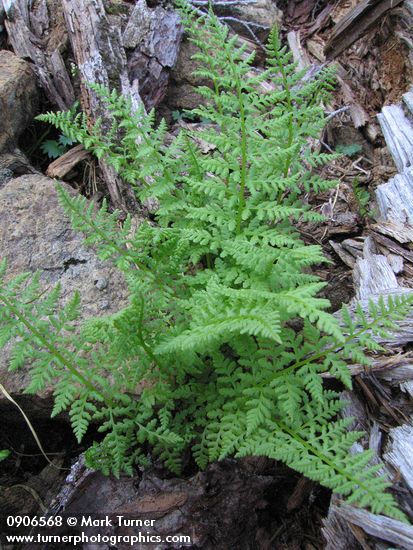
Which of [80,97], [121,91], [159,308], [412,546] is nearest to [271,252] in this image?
[159,308]

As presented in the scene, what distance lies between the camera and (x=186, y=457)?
3264 mm

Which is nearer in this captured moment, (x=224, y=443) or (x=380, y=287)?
(x=224, y=443)

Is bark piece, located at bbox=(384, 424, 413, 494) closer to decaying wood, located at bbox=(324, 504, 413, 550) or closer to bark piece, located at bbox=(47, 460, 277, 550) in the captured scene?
decaying wood, located at bbox=(324, 504, 413, 550)

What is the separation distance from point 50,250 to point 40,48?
7.57 feet

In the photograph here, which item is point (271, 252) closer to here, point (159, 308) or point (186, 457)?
point (159, 308)

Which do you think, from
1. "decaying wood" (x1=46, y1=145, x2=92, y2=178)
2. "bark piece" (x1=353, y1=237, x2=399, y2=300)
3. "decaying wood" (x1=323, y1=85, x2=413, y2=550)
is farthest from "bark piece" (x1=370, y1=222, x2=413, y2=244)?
"decaying wood" (x1=46, y1=145, x2=92, y2=178)

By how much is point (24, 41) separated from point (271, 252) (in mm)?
3587

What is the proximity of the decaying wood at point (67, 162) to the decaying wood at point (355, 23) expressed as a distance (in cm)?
281

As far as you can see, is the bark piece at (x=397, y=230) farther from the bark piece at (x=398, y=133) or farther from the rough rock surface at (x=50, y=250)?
the rough rock surface at (x=50, y=250)

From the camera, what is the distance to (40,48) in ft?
16.1

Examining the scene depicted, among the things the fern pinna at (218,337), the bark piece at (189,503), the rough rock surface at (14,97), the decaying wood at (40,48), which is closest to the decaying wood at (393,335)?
the fern pinna at (218,337)

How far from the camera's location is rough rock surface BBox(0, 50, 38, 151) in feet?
A: 14.9

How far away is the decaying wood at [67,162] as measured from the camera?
15.2 feet

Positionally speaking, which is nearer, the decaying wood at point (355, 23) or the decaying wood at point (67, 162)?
the decaying wood at point (67, 162)
